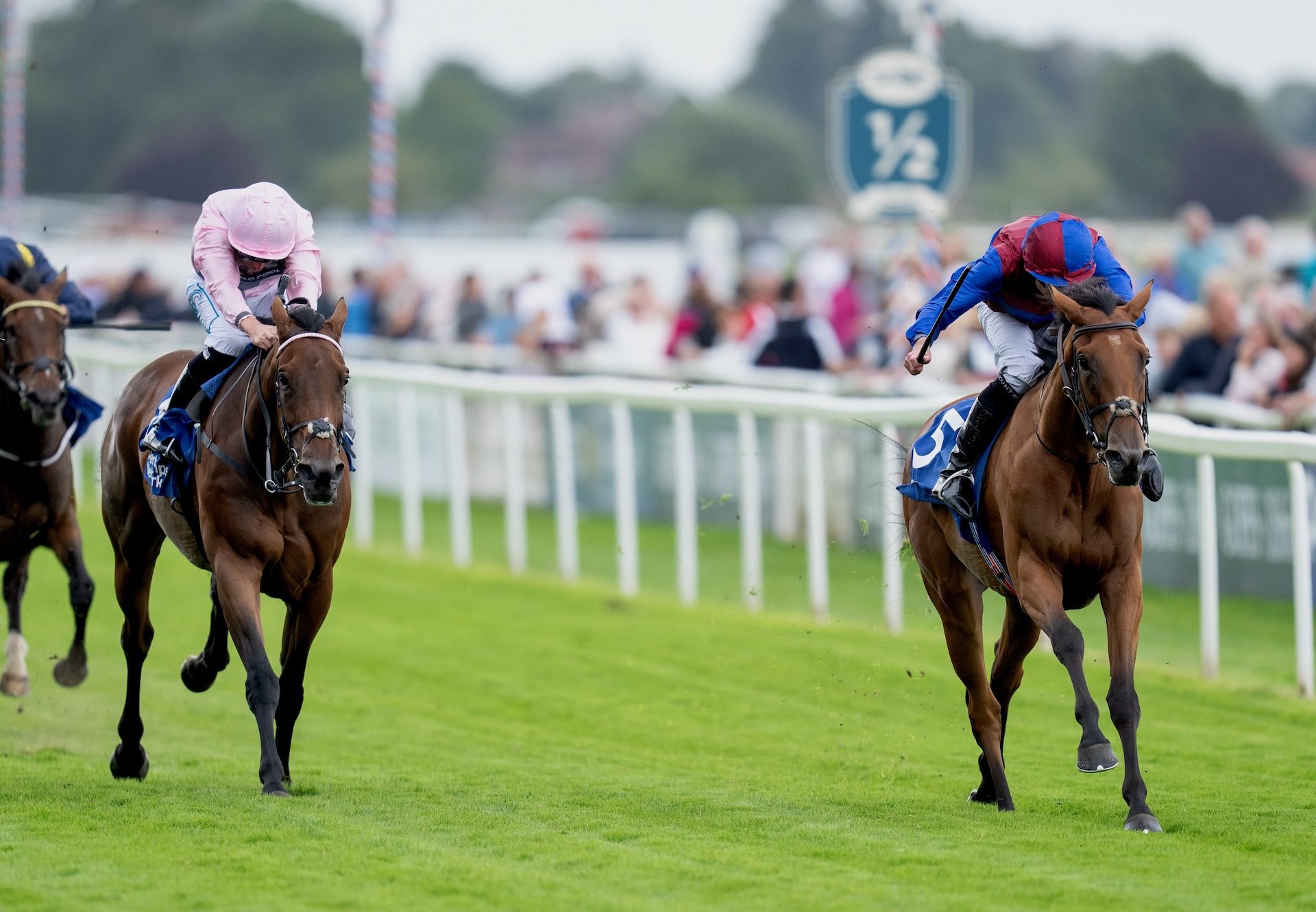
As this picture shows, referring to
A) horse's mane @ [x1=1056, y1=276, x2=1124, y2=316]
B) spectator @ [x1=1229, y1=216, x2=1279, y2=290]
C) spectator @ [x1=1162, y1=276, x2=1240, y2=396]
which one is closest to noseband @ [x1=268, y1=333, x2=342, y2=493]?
horse's mane @ [x1=1056, y1=276, x2=1124, y2=316]

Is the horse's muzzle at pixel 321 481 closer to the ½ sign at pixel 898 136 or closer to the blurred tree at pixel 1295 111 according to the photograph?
the ½ sign at pixel 898 136

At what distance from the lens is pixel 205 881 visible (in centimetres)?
514

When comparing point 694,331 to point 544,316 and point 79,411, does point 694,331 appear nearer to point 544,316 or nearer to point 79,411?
point 544,316

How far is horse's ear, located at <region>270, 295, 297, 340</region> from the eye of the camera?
6207mm

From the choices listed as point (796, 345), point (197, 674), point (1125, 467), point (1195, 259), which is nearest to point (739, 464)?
point (796, 345)

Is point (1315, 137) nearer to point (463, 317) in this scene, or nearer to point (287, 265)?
point (463, 317)

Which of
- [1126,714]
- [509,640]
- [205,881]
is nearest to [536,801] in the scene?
[205,881]

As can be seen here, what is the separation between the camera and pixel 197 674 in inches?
278


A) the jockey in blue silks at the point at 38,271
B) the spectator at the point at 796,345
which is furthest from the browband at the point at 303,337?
the spectator at the point at 796,345

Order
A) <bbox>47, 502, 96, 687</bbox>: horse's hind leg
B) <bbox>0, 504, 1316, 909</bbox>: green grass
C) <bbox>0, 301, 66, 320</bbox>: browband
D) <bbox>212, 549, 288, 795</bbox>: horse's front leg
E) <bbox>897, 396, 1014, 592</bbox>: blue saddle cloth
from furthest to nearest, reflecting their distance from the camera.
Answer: <bbox>47, 502, 96, 687</bbox>: horse's hind leg, <bbox>0, 301, 66, 320</bbox>: browband, <bbox>897, 396, 1014, 592</bbox>: blue saddle cloth, <bbox>212, 549, 288, 795</bbox>: horse's front leg, <bbox>0, 504, 1316, 909</bbox>: green grass

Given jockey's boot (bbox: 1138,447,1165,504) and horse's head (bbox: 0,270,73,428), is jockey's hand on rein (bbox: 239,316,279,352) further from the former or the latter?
jockey's boot (bbox: 1138,447,1165,504)

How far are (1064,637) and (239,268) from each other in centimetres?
309

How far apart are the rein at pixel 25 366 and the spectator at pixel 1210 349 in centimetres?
647

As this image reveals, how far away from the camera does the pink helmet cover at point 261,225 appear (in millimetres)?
6594
